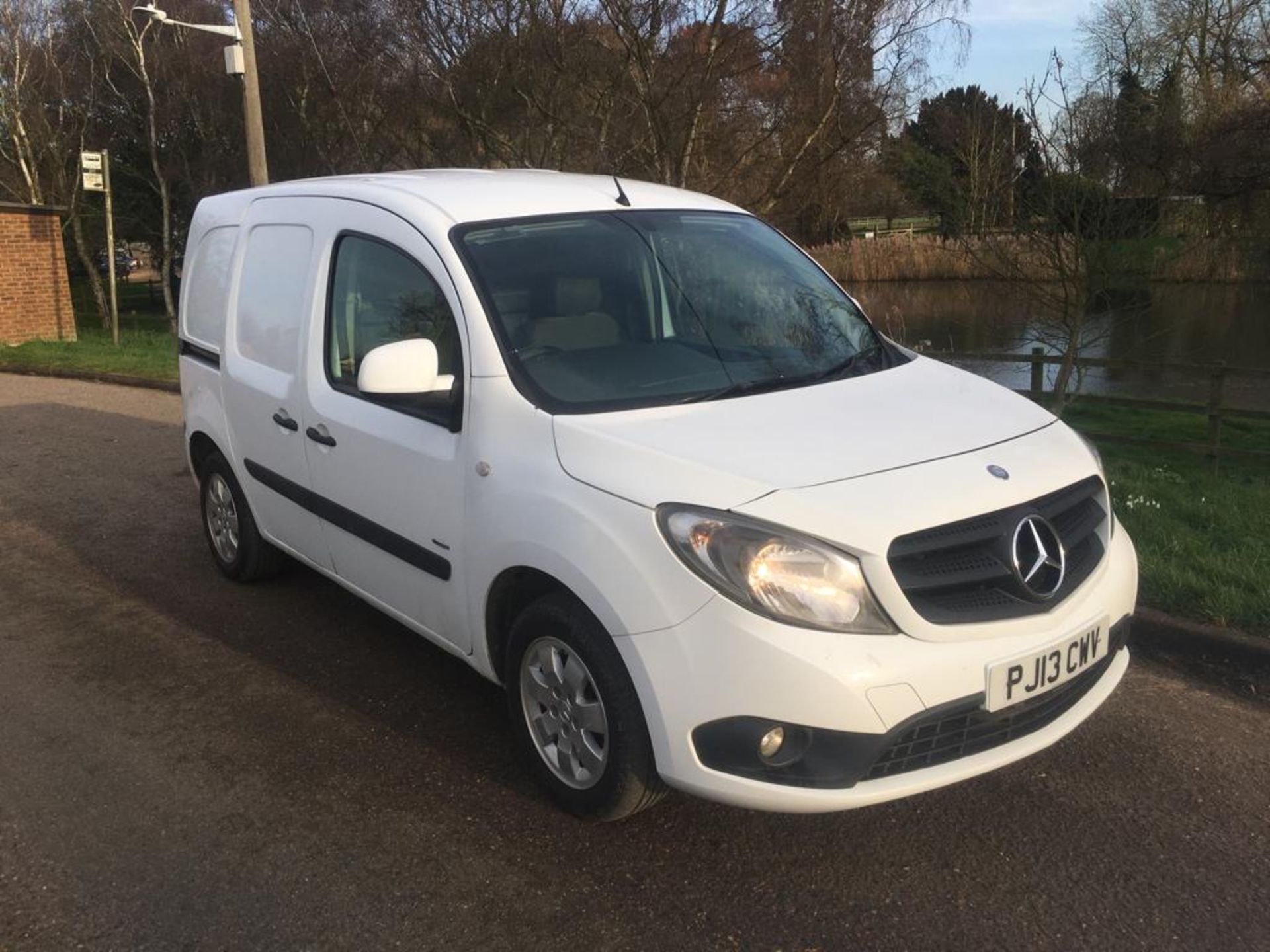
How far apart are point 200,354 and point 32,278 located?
17.9 meters

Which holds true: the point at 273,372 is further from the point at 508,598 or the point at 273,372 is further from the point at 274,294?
the point at 508,598

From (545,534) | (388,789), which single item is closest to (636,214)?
(545,534)

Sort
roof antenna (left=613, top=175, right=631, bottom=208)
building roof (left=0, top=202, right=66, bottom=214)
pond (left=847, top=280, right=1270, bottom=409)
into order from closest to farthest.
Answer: roof antenna (left=613, top=175, right=631, bottom=208)
pond (left=847, top=280, right=1270, bottom=409)
building roof (left=0, top=202, right=66, bottom=214)

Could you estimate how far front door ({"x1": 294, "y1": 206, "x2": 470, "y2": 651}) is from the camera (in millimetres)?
3600

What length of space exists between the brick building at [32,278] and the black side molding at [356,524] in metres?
18.3

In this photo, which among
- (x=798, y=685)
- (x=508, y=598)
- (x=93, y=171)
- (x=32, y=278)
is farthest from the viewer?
(x=32, y=278)

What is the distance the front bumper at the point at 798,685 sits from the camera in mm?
2684

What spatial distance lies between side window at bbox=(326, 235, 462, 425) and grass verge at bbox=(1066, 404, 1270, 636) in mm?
3135

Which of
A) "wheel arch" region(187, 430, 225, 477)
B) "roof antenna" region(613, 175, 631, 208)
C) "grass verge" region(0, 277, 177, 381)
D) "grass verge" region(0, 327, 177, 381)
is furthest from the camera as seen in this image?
"grass verge" region(0, 277, 177, 381)

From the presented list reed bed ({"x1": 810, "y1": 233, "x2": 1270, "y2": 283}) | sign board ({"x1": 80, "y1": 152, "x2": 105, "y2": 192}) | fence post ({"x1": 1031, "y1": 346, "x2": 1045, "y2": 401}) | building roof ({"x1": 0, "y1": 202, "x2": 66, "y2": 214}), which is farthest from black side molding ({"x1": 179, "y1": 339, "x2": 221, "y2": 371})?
building roof ({"x1": 0, "y1": 202, "x2": 66, "y2": 214})

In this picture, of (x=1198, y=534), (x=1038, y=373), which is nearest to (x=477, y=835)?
(x=1198, y=534)

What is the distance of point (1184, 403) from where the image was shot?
9938mm

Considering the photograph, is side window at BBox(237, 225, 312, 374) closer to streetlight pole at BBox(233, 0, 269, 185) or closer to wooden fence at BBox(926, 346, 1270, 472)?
wooden fence at BBox(926, 346, 1270, 472)

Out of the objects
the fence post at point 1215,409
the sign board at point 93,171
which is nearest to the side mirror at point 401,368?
the fence post at point 1215,409
